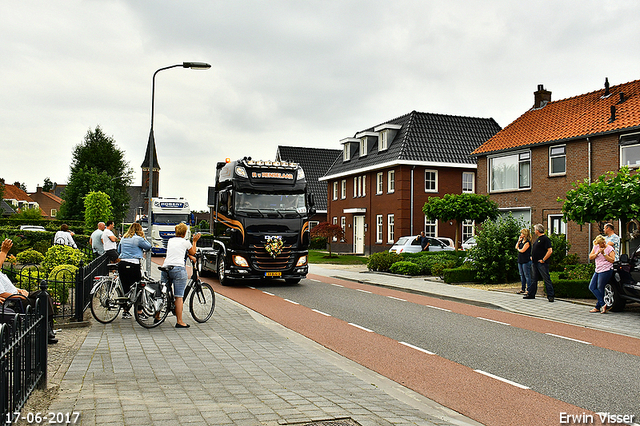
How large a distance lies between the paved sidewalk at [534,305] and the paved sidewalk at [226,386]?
616 centimetres

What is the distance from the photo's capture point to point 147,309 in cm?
966

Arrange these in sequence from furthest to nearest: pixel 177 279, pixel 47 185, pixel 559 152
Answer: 1. pixel 47 185
2. pixel 559 152
3. pixel 177 279

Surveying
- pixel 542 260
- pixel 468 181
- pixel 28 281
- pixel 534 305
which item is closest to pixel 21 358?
pixel 28 281

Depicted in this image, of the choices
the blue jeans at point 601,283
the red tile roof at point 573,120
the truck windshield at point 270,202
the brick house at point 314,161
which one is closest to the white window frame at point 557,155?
the red tile roof at point 573,120

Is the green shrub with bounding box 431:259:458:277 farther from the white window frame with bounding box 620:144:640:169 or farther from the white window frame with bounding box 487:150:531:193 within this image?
the white window frame with bounding box 620:144:640:169

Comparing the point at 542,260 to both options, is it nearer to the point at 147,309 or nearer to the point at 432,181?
the point at 147,309

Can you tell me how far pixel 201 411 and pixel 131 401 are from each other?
714 millimetres

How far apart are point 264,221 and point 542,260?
811 cm

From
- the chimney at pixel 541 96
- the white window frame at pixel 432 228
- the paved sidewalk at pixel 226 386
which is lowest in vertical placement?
the paved sidewalk at pixel 226 386

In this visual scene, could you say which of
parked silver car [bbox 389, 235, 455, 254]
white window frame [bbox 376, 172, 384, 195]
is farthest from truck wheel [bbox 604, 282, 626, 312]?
white window frame [bbox 376, 172, 384, 195]

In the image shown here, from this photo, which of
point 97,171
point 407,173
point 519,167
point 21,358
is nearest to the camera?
point 21,358

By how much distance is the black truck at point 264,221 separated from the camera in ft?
58.3

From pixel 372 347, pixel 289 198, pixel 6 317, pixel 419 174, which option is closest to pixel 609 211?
pixel 372 347

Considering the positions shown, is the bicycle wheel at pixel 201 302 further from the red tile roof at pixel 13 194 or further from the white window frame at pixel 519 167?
the red tile roof at pixel 13 194
